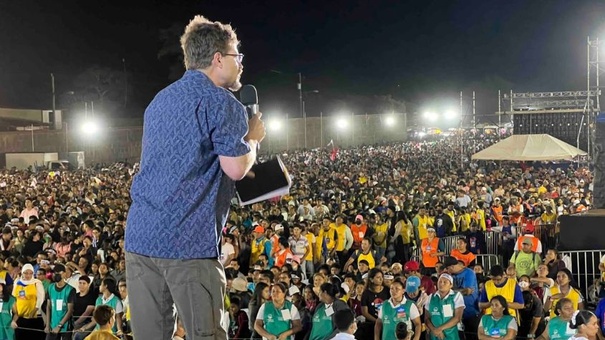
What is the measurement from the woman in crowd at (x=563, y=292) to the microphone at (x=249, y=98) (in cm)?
584

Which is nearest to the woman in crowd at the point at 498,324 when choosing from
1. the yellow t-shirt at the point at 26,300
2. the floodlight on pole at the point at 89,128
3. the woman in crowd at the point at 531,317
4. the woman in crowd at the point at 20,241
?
the woman in crowd at the point at 531,317

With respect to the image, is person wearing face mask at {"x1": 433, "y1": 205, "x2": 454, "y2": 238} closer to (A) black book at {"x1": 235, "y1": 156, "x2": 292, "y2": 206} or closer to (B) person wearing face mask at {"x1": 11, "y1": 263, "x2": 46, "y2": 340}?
(B) person wearing face mask at {"x1": 11, "y1": 263, "x2": 46, "y2": 340}

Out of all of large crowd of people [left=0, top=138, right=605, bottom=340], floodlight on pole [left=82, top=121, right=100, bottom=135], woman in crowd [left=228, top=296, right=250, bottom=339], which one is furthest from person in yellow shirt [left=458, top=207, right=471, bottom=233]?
floodlight on pole [left=82, top=121, right=100, bottom=135]

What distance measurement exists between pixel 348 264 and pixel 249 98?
793cm

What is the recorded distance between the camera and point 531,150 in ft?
64.4

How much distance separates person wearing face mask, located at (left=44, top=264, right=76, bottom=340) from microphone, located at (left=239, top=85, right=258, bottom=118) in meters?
6.75

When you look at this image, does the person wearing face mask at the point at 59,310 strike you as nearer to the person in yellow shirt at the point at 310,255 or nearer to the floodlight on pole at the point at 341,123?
the person in yellow shirt at the point at 310,255

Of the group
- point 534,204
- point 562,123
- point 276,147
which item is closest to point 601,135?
point 534,204

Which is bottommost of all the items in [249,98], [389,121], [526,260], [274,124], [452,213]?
[526,260]

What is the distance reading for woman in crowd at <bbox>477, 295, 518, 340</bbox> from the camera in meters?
7.28

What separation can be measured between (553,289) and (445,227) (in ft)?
16.3

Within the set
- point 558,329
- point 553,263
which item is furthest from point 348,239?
point 558,329

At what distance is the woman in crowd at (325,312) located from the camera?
296 inches

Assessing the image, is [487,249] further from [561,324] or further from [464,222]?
[561,324]
